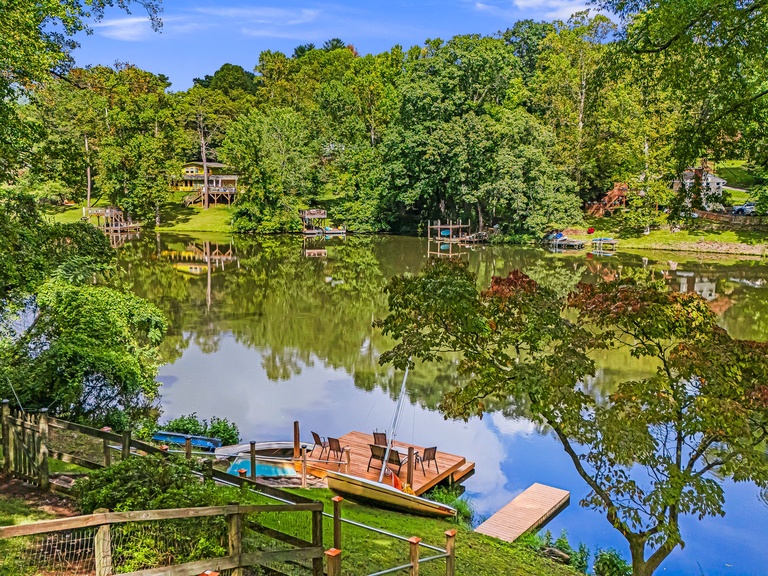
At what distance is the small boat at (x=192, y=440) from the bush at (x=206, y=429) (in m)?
0.48

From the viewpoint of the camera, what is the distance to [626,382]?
848cm

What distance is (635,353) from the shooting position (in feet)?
29.8

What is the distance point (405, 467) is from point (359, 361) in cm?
860

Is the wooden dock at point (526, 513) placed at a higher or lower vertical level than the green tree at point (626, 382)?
lower

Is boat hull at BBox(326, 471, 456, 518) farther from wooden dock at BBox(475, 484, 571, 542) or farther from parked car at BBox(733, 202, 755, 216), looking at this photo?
parked car at BBox(733, 202, 755, 216)

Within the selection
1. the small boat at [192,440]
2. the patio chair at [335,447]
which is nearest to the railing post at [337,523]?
the patio chair at [335,447]

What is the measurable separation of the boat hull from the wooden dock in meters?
0.85

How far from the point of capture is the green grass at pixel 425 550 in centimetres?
912

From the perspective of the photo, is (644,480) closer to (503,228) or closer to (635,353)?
(635,353)

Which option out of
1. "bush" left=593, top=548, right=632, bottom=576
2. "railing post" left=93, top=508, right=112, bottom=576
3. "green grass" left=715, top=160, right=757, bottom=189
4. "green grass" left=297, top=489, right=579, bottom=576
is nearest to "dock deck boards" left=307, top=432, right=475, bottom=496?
"green grass" left=297, top=489, right=579, bottom=576

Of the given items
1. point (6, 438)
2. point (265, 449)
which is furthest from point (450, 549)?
point (265, 449)

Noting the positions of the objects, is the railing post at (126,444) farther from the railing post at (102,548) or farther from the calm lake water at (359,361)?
the calm lake water at (359,361)

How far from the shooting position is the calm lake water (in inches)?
516

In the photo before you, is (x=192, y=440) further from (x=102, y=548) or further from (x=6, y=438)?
(x=102, y=548)
